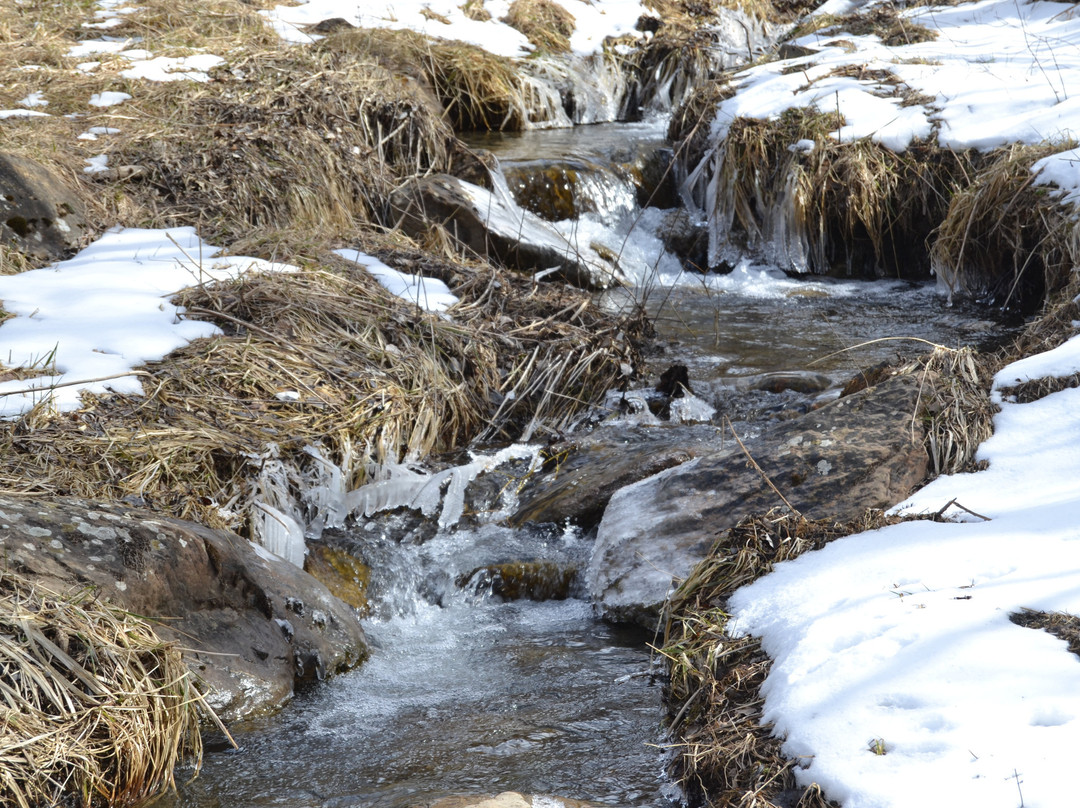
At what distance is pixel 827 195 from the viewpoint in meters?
7.09

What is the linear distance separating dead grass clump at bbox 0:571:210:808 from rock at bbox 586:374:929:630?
1604 mm

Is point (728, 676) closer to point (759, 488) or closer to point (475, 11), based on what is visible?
point (759, 488)

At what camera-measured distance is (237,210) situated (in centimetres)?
587

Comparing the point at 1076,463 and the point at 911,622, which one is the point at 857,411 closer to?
the point at 1076,463

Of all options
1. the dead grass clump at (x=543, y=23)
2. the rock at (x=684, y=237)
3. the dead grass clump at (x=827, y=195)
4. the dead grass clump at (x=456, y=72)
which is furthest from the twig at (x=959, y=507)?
the dead grass clump at (x=543, y=23)

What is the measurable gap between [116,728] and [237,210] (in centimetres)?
425

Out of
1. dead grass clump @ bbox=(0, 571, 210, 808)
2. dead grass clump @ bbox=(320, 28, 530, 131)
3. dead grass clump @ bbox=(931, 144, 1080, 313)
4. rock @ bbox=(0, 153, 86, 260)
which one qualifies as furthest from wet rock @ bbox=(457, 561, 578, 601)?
dead grass clump @ bbox=(320, 28, 530, 131)

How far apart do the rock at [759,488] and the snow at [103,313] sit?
224 centimetres

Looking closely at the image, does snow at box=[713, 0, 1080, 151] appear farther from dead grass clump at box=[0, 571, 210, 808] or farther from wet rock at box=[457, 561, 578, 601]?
dead grass clump at box=[0, 571, 210, 808]

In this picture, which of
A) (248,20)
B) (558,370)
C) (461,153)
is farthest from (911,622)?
(248,20)

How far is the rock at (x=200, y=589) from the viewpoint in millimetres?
2607

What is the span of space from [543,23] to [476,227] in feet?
18.1

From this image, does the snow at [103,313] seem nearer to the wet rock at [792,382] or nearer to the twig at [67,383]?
the twig at [67,383]

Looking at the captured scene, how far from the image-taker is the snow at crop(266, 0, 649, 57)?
375 inches
